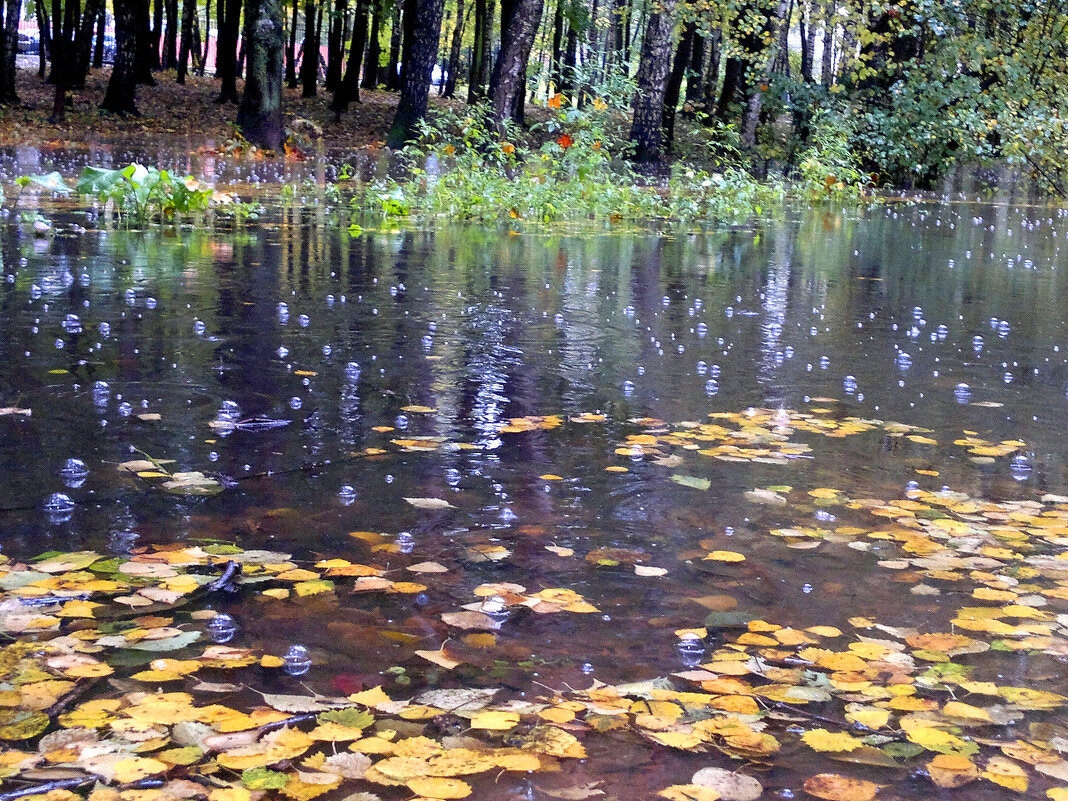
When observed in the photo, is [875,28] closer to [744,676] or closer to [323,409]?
[323,409]

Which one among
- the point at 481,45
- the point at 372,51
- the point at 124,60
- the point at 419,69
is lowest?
the point at 419,69

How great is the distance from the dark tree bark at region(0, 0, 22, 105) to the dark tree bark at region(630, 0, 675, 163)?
14836 millimetres

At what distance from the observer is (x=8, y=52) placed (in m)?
27.6

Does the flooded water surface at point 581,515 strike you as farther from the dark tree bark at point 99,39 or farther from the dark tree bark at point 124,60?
the dark tree bark at point 99,39

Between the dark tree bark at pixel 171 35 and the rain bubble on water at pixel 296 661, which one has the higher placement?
the dark tree bark at pixel 171 35

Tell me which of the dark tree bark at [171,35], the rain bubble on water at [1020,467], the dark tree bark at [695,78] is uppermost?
the dark tree bark at [171,35]

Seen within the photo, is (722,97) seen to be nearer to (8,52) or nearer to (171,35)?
(8,52)

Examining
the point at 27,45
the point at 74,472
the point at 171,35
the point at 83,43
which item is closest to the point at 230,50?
the point at 83,43

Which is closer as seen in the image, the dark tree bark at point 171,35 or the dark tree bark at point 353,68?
the dark tree bark at point 353,68

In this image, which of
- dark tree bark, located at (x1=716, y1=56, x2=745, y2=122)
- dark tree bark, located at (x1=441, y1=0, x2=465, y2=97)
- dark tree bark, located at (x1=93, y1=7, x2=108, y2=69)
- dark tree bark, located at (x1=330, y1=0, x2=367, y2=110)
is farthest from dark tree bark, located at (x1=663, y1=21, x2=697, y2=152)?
dark tree bark, located at (x1=93, y1=7, x2=108, y2=69)

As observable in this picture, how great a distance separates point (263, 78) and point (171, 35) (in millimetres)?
25808

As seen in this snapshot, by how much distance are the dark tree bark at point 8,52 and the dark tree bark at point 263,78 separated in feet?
33.7

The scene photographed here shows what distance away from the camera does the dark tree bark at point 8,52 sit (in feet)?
87.4

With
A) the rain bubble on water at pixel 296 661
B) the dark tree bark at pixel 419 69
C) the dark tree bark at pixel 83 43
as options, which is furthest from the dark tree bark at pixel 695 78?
the rain bubble on water at pixel 296 661
